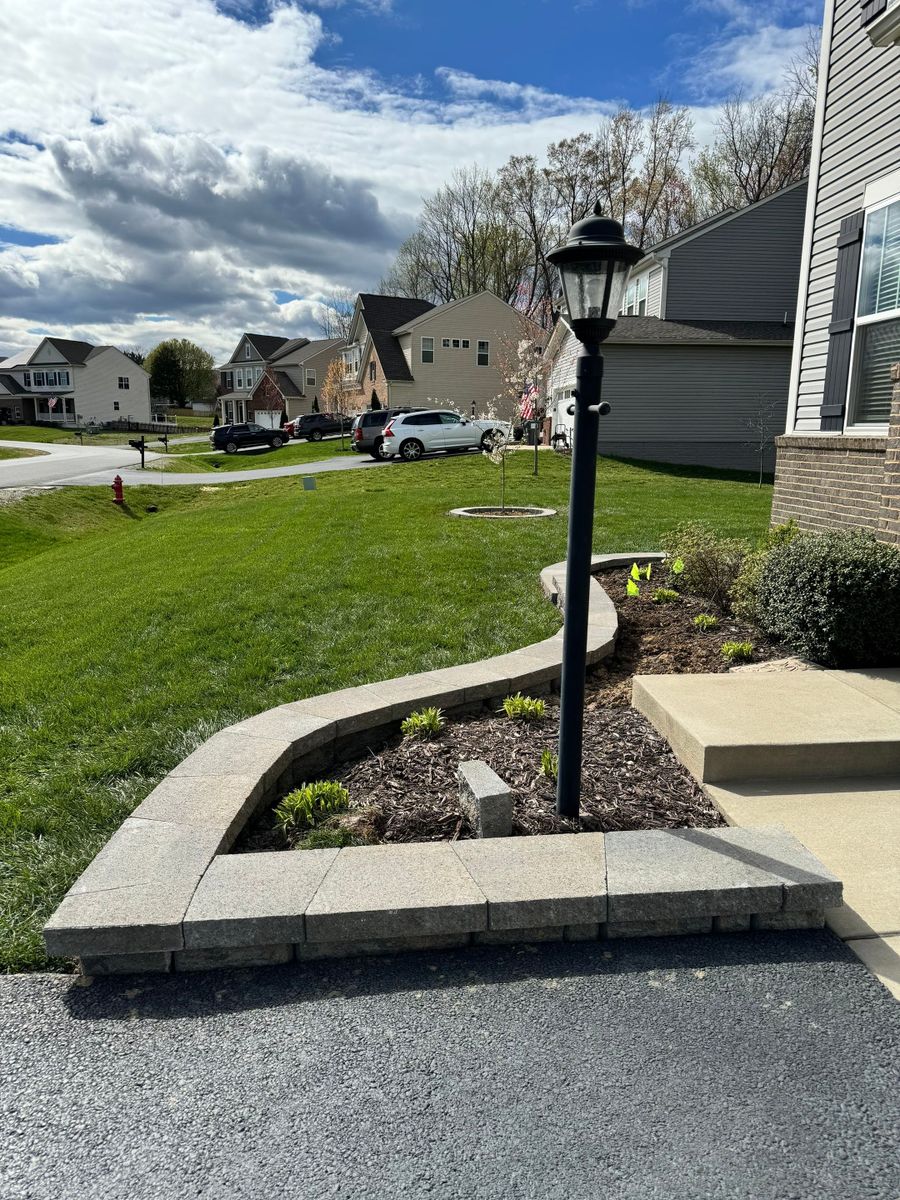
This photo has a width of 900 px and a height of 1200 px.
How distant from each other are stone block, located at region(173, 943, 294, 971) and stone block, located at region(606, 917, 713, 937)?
41.2 inches

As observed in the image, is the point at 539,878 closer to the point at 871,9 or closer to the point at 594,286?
the point at 594,286

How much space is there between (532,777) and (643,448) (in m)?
21.7

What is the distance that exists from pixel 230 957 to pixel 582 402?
2.24 meters

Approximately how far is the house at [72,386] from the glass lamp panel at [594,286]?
71488mm

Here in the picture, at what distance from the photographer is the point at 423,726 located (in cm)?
397

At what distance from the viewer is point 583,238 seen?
2822 millimetres

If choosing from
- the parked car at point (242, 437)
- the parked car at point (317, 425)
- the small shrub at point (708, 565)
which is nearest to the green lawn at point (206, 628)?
the small shrub at point (708, 565)

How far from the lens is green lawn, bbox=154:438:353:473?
31594 mm

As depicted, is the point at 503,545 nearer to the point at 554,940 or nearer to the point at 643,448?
the point at 554,940

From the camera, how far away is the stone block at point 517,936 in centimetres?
253

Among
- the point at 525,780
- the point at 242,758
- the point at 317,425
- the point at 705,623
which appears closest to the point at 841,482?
the point at 705,623

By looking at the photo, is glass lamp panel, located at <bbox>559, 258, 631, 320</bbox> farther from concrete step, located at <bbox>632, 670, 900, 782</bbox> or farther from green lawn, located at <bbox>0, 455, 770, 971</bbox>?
green lawn, located at <bbox>0, 455, 770, 971</bbox>

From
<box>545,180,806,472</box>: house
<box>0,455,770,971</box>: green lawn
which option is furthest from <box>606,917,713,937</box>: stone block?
<box>545,180,806,472</box>: house

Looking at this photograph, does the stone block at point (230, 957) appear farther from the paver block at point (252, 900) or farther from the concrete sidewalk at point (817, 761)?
the concrete sidewalk at point (817, 761)
